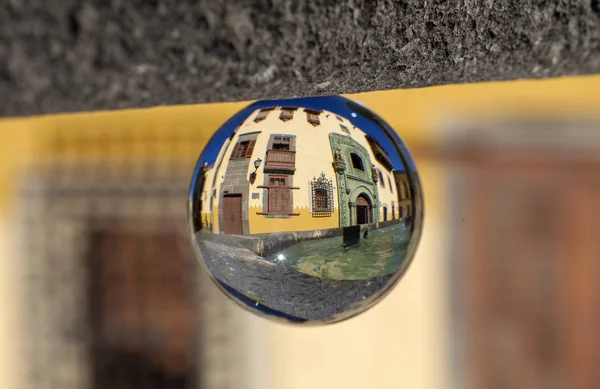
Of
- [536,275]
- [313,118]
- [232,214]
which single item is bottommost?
[536,275]

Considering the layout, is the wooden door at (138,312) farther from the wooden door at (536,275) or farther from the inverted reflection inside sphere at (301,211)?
the inverted reflection inside sphere at (301,211)

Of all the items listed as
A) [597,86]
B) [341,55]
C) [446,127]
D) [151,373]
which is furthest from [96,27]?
[151,373]

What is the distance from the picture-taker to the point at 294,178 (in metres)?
0.66

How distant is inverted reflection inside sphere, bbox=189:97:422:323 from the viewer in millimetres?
658

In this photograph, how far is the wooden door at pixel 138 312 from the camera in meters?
4.52

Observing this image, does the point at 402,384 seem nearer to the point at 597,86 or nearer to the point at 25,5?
the point at 597,86

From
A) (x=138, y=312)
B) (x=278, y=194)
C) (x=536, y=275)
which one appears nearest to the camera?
(x=278, y=194)

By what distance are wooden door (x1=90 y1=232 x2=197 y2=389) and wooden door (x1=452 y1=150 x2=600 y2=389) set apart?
208cm

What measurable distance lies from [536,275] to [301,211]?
3.93 meters

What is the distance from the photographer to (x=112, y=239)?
4.55 meters

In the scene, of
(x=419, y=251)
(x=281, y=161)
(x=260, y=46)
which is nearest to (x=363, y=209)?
(x=281, y=161)

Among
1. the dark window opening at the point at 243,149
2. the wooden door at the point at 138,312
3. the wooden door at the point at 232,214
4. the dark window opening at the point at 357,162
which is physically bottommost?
the wooden door at the point at 138,312

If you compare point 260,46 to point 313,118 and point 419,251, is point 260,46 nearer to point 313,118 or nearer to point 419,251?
point 313,118

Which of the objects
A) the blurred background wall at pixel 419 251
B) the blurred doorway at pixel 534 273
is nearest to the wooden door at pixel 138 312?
the blurred background wall at pixel 419 251
